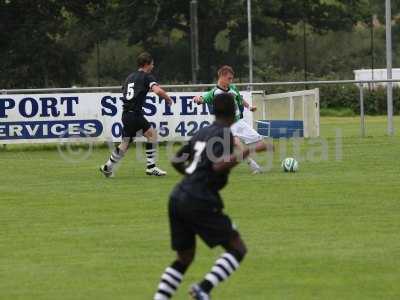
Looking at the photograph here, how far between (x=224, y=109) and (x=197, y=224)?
34.7 inches

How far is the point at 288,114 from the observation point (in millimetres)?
28781

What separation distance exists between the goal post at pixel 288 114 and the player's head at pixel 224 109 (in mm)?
17987

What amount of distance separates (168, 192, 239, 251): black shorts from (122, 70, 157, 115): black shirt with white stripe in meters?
10.1

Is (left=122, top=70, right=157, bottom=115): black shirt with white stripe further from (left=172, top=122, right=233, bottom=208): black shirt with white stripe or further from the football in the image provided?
(left=172, top=122, right=233, bottom=208): black shirt with white stripe

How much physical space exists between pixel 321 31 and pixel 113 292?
174 feet

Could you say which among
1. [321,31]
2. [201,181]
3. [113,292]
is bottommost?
[113,292]

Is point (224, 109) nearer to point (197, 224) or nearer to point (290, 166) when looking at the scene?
point (197, 224)

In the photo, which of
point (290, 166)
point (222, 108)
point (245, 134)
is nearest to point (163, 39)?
point (290, 166)

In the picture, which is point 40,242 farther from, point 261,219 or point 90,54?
point 90,54

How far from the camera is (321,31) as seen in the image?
204 feet

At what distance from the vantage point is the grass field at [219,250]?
1038 cm

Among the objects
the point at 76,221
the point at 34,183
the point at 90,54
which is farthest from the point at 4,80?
the point at 76,221

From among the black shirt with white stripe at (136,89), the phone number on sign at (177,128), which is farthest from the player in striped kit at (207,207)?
the phone number on sign at (177,128)

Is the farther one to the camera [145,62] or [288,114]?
[288,114]
